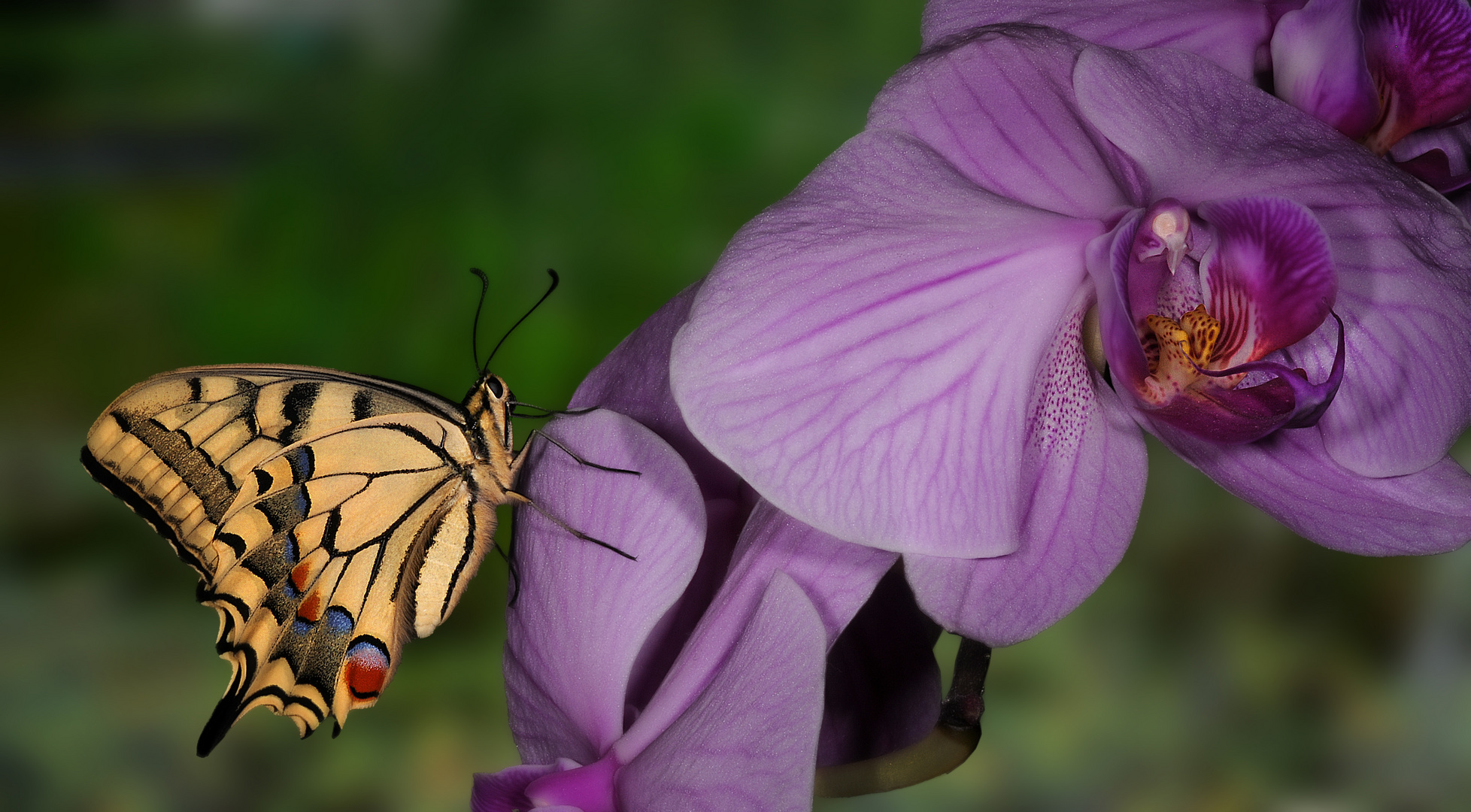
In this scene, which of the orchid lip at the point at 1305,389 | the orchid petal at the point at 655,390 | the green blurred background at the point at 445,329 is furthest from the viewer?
the green blurred background at the point at 445,329

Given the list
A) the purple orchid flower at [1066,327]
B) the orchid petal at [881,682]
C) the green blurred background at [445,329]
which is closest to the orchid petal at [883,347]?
the purple orchid flower at [1066,327]

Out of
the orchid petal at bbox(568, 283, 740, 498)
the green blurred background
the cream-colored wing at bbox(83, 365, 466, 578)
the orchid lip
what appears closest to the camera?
the orchid lip

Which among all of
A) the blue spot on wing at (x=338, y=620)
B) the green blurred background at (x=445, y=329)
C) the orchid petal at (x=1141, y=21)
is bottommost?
the green blurred background at (x=445, y=329)

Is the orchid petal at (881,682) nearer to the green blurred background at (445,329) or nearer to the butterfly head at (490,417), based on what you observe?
the butterfly head at (490,417)

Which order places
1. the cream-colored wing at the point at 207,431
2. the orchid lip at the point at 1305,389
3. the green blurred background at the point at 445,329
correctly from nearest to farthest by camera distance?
1. the orchid lip at the point at 1305,389
2. the cream-colored wing at the point at 207,431
3. the green blurred background at the point at 445,329

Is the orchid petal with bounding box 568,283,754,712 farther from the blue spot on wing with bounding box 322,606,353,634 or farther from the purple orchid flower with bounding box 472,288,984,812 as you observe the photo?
the blue spot on wing with bounding box 322,606,353,634

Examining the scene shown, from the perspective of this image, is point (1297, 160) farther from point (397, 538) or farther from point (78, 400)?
point (78, 400)

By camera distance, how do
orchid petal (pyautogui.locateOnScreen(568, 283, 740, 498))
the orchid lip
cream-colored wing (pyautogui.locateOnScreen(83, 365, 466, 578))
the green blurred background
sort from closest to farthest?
1. the orchid lip
2. orchid petal (pyautogui.locateOnScreen(568, 283, 740, 498))
3. cream-colored wing (pyautogui.locateOnScreen(83, 365, 466, 578))
4. the green blurred background

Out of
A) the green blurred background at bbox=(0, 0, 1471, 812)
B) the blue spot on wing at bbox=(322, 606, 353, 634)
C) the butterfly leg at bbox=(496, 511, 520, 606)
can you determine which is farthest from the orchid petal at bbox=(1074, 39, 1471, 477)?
the green blurred background at bbox=(0, 0, 1471, 812)
